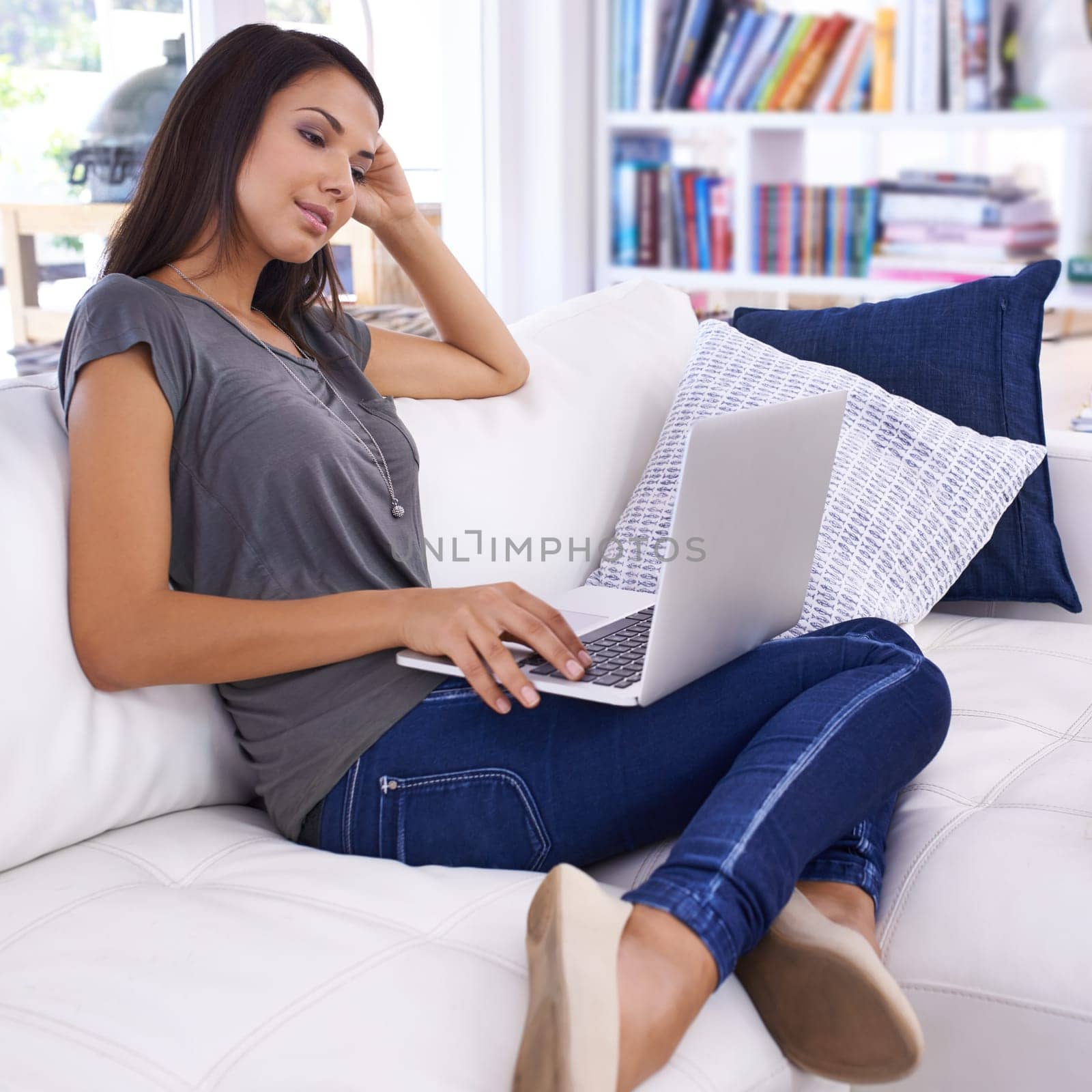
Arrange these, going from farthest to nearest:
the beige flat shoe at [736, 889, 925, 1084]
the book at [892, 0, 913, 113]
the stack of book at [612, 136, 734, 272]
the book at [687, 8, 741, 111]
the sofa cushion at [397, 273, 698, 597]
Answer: the stack of book at [612, 136, 734, 272] → the book at [687, 8, 741, 111] → the book at [892, 0, 913, 113] → the sofa cushion at [397, 273, 698, 597] → the beige flat shoe at [736, 889, 925, 1084]

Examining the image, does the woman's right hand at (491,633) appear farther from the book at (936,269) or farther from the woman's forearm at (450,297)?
the book at (936,269)

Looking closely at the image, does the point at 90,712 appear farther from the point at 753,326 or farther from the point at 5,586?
the point at 753,326

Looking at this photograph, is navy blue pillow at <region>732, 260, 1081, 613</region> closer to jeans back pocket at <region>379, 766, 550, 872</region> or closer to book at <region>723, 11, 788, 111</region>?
jeans back pocket at <region>379, 766, 550, 872</region>

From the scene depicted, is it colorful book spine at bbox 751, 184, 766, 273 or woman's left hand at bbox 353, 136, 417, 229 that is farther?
colorful book spine at bbox 751, 184, 766, 273

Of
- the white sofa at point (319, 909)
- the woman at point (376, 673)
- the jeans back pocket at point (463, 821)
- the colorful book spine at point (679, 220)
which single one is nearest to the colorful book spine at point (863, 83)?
the colorful book spine at point (679, 220)

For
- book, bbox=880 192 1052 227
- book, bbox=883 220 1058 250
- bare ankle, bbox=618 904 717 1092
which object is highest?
book, bbox=880 192 1052 227

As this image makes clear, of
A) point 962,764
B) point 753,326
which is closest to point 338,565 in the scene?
point 962,764

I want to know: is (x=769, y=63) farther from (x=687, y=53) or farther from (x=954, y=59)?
(x=954, y=59)

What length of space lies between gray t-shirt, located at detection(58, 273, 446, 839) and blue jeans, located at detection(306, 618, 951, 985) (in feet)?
0.16

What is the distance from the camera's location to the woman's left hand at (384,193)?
5.49ft

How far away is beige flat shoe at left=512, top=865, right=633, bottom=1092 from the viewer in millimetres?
853

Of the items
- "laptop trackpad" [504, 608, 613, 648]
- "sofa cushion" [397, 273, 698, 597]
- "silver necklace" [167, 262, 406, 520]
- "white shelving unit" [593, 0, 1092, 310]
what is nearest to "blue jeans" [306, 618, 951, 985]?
"laptop trackpad" [504, 608, 613, 648]

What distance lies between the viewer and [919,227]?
10.3 ft

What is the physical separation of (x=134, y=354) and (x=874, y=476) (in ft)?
3.34
